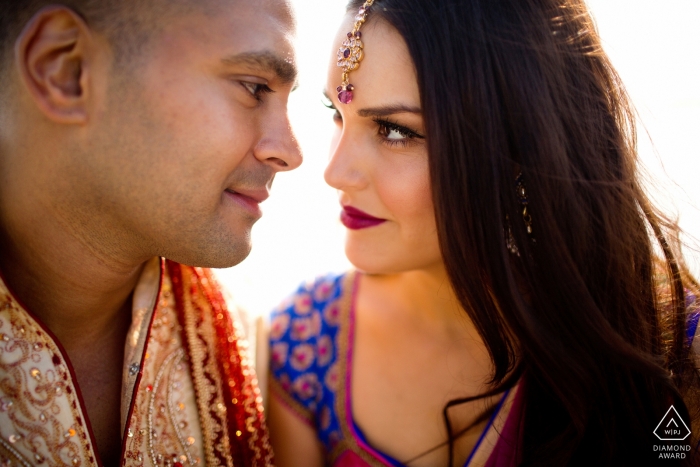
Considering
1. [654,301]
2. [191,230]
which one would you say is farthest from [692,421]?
[191,230]

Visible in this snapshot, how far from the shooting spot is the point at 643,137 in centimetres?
195

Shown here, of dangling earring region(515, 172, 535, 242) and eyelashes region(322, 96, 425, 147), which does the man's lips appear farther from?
dangling earring region(515, 172, 535, 242)

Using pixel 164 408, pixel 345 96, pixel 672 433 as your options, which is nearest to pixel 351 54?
pixel 345 96

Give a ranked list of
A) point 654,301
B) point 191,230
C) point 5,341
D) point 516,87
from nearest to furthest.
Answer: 1. point 5,341
2. point 191,230
3. point 516,87
4. point 654,301

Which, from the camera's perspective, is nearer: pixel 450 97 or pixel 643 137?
pixel 450 97

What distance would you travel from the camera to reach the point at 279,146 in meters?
1.62

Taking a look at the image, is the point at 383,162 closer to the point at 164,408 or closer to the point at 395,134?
the point at 395,134

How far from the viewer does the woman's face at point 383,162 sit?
1734mm

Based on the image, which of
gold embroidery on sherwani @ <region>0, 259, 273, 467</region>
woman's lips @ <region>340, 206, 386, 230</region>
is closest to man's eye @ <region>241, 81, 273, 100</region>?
woman's lips @ <region>340, 206, 386, 230</region>

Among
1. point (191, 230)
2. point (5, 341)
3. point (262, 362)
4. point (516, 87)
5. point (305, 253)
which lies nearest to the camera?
point (5, 341)

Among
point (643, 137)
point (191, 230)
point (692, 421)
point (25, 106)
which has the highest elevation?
point (25, 106)

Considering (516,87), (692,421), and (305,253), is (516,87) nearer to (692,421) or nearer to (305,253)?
(692,421)

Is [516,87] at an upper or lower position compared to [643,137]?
upper

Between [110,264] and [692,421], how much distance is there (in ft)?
6.39
